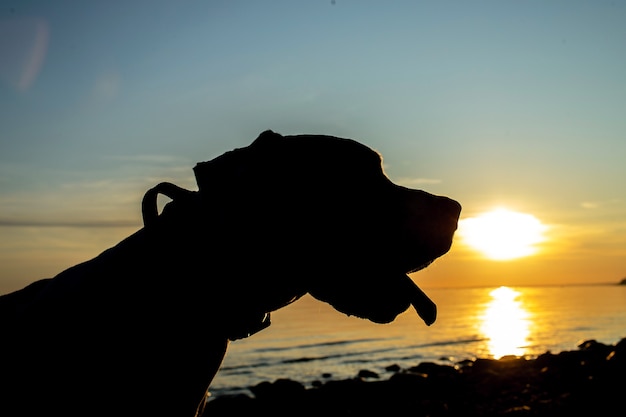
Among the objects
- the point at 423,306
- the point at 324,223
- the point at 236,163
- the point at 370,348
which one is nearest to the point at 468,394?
the point at 423,306

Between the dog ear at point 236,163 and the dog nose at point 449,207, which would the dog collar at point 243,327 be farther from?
the dog nose at point 449,207

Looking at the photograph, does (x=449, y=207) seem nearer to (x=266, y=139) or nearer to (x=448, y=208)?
(x=448, y=208)

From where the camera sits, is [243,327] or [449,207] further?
[449,207]

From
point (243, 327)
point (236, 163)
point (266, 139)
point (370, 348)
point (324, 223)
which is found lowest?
point (370, 348)

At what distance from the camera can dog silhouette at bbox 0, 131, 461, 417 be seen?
2.97 meters

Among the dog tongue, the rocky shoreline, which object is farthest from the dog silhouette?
the rocky shoreline

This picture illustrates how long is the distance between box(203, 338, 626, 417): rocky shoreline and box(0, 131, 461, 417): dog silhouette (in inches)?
391

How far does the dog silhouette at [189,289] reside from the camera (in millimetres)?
2969

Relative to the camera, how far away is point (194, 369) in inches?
122

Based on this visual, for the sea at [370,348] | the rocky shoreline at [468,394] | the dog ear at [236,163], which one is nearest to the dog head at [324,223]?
the dog ear at [236,163]

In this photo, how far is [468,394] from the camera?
17.1m

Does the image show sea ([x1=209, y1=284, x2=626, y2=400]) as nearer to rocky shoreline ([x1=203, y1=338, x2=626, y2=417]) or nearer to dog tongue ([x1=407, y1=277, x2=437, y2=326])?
rocky shoreline ([x1=203, y1=338, x2=626, y2=417])

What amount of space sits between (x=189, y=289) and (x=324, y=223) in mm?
823

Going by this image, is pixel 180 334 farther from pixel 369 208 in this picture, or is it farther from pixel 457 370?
pixel 457 370
